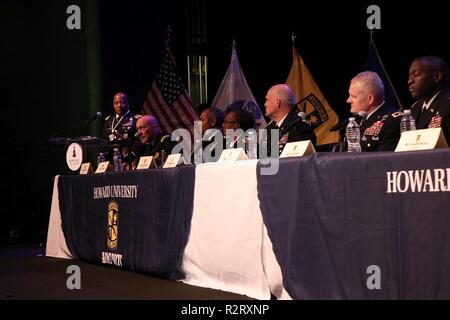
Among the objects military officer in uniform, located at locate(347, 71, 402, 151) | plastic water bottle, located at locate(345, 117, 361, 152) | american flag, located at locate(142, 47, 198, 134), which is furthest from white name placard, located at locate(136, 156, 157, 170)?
american flag, located at locate(142, 47, 198, 134)

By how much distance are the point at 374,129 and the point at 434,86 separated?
330 mm

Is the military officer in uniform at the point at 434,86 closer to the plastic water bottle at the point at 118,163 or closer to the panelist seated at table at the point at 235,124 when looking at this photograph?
the panelist seated at table at the point at 235,124

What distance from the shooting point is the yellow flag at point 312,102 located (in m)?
7.18

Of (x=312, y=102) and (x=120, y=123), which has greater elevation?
(x=312, y=102)

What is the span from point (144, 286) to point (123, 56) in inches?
204

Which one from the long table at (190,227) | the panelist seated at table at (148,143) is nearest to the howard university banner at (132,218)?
the long table at (190,227)

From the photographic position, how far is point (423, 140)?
2.45m

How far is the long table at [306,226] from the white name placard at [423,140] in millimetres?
82

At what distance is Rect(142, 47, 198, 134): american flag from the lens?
788 centimetres

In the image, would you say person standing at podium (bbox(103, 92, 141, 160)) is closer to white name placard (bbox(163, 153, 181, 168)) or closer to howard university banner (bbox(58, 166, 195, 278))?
howard university banner (bbox(58, 166, 195, 278))

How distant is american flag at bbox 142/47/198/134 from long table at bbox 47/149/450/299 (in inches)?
138

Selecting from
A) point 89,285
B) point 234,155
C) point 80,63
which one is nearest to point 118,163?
point 89,285

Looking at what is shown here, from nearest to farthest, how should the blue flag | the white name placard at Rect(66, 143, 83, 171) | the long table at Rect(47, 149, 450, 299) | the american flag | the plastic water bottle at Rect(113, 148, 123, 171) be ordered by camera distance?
the long table at Rect(47, 149, 450, 299)
the plastic water bottle at Rect(113, 148, 123, 171)
the white name placard at Rect(66, 143, 83, 171)
the blue flag
the american flag

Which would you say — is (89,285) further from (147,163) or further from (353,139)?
(353,139)
